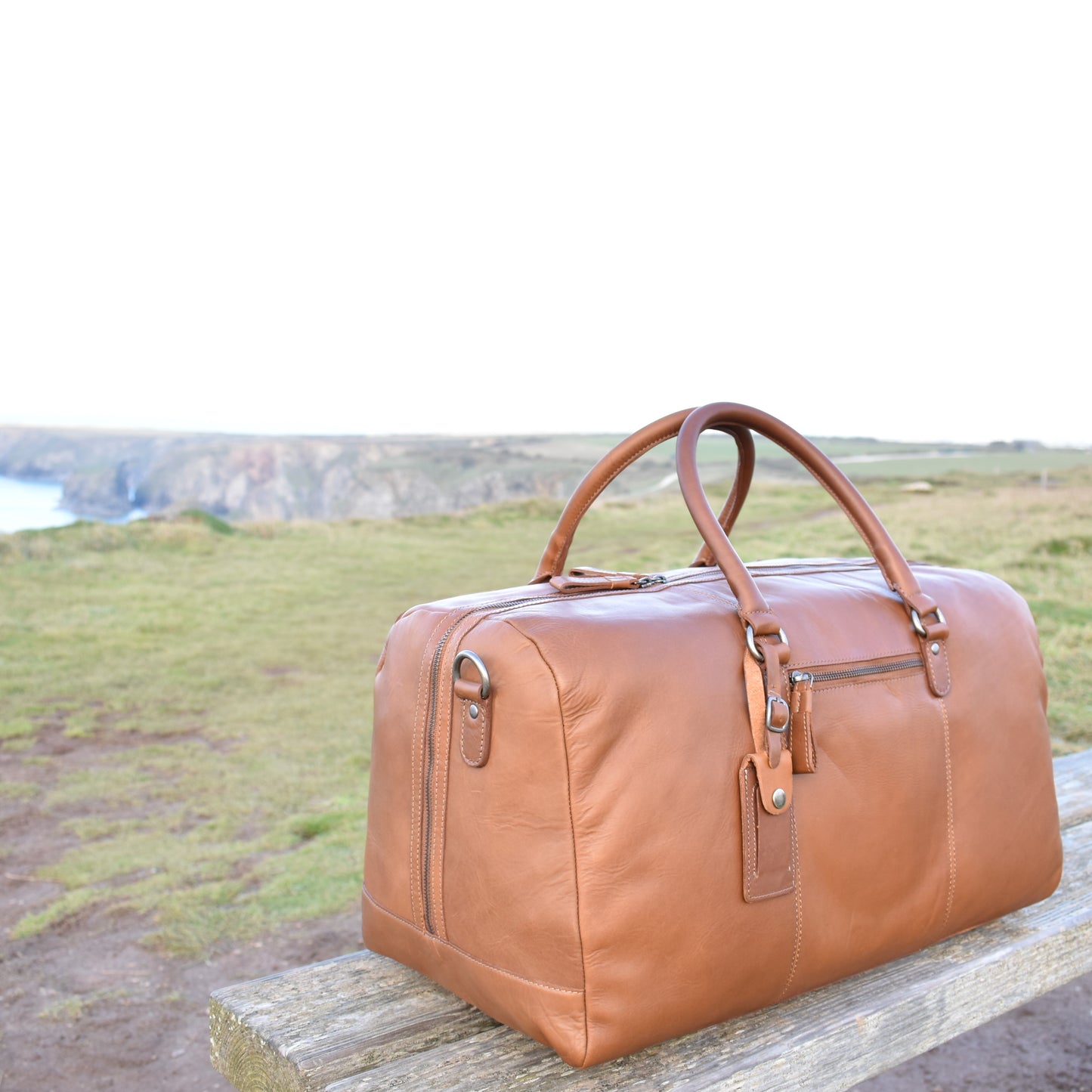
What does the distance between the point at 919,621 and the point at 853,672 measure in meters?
0.19

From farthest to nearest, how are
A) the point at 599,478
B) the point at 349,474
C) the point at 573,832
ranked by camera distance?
the point at 349,474, the point at 599,478, the point at 573,832

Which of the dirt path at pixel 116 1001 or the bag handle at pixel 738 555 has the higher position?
the bag handle at pixel 738 555

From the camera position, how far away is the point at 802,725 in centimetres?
145

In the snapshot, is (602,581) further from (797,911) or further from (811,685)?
(797,911)

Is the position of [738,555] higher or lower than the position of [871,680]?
higher

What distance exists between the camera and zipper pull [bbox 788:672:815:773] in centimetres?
145

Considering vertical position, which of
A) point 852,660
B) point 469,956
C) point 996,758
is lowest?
point 469,956

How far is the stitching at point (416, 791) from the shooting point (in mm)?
1502

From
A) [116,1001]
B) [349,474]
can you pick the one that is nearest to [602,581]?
[116,1001]

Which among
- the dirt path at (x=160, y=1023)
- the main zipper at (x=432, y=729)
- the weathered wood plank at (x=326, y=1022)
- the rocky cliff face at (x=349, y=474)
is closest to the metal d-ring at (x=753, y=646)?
the main zipper at (x=432, y=729)

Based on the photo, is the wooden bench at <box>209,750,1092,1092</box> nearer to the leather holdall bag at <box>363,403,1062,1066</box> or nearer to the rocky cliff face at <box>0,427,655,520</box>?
the leather holdall bag at <box>363,403,1062,1066</box>

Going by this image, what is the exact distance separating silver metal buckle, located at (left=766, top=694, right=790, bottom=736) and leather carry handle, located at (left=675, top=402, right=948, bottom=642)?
77 mm

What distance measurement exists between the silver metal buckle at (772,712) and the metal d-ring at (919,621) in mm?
389

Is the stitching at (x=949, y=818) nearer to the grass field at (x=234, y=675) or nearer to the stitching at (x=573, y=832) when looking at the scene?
the stitching at (x=573, y=832)
